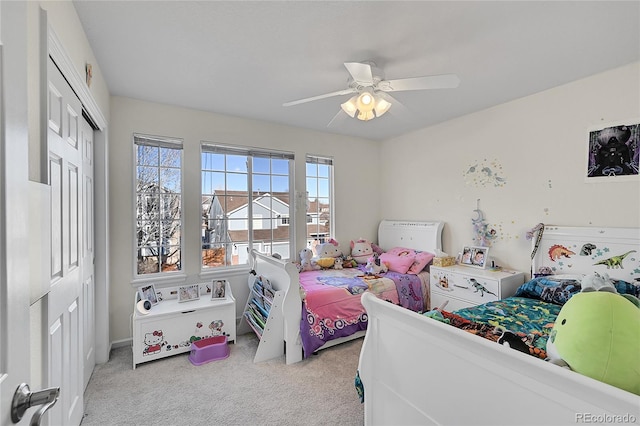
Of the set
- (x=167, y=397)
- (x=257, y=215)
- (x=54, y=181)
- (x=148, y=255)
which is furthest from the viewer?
(x=257, y=215)

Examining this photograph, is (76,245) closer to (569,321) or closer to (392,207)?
(569,321)

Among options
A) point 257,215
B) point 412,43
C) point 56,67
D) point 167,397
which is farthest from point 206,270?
point 412,43

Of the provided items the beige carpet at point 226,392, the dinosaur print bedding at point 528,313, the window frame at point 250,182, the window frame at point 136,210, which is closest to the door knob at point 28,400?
the beige carpet at point 226,392

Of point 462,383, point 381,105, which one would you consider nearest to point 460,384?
point 462,383

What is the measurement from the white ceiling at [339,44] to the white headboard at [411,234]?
157 centimetres

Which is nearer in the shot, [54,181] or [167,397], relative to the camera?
[54,181]

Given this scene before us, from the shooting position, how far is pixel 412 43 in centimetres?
188

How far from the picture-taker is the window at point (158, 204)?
2912 mm

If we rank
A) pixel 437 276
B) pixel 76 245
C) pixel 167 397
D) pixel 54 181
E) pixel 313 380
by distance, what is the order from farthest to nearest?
pixel 437 276, pixel 313 380, pixel 167 397, pixel 76 245, pixel 54 181

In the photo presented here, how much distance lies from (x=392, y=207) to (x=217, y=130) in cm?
265

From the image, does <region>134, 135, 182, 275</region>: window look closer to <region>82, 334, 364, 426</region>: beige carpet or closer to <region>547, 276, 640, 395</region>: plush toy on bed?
<region>82, 334, 364, 426</region>: beige carpet

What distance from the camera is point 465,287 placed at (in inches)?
114

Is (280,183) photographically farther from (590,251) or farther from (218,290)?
(590,251)

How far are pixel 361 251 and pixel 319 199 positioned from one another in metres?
0.94
